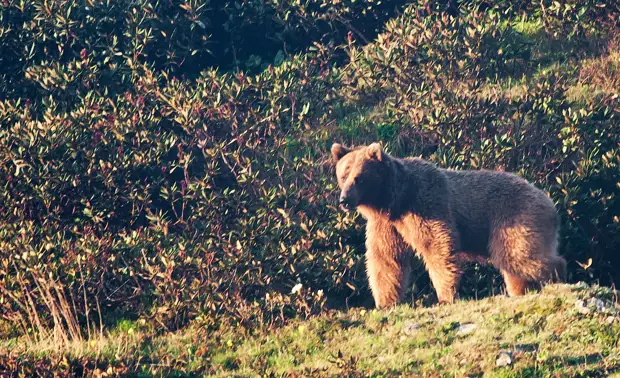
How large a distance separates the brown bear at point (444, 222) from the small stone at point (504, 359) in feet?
8.55

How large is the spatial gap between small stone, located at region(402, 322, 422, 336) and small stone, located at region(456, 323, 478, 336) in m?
0.43

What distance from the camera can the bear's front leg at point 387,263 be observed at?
11.1m

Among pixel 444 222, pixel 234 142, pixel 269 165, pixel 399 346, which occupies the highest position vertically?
pixel 234 142

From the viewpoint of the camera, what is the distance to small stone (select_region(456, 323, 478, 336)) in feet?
29.3

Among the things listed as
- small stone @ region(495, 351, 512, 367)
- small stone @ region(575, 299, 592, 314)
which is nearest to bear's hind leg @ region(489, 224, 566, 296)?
small stone @ region(575, 299, 592, 314)

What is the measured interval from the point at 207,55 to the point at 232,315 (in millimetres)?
8197

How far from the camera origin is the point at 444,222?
35.8 ft

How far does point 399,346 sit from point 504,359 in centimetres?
123

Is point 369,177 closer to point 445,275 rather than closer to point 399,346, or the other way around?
point 445,275

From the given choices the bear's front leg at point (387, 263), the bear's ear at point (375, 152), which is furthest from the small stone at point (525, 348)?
the bear's ear at point (375, 152)

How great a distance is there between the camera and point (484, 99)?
14969 mm

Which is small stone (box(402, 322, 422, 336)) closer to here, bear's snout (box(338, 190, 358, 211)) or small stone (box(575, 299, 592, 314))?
small stone (box(575, 299, 592, 314))

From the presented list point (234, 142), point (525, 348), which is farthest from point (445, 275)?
point (234, 142)

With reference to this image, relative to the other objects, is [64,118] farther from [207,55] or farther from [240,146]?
[207,55]
